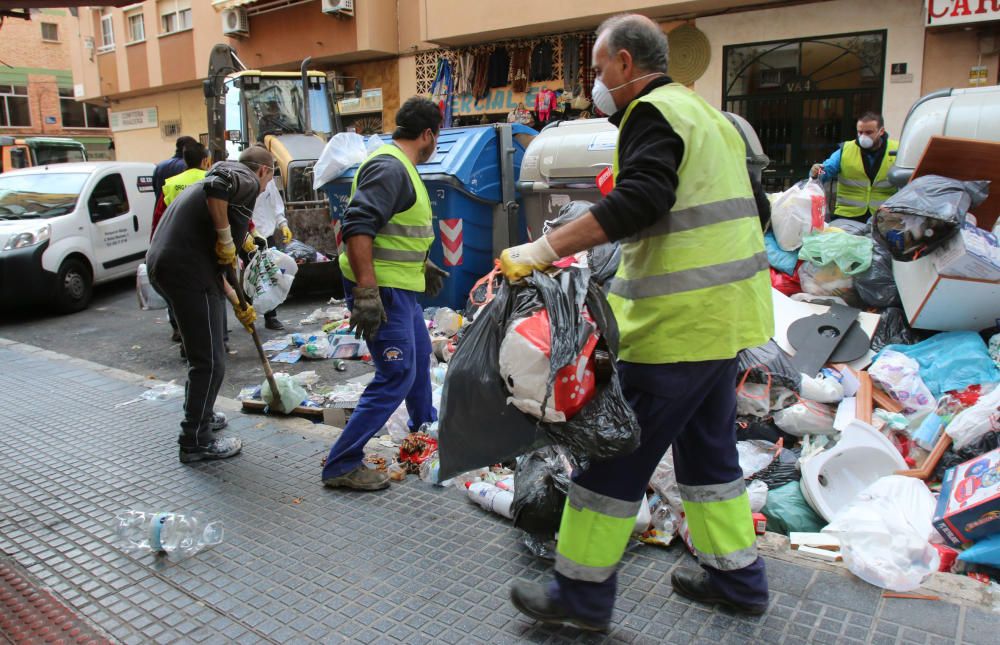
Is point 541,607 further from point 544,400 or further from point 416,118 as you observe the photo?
point 416,118

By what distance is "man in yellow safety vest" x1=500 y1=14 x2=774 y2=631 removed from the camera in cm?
204

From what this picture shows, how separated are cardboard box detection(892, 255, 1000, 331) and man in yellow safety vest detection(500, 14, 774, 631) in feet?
7.41

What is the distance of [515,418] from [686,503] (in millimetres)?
655

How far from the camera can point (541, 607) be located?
2.30 metres

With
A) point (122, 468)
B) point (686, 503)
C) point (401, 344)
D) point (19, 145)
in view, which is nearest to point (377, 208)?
point (401, 344)

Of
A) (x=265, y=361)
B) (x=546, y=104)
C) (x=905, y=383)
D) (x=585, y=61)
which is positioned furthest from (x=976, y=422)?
(x=585, y=61)

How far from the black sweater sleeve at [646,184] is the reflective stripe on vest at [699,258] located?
47 mm

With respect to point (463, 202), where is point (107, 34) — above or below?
above

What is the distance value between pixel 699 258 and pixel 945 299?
2645 millimetres

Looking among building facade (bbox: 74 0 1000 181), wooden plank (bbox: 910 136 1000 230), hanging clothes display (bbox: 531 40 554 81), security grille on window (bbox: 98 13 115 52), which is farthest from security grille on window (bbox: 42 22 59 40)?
wooden plank (bbox: 910 136 1000 230)

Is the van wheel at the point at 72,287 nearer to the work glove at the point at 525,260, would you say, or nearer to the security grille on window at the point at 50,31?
the work glove at the point at 525,260

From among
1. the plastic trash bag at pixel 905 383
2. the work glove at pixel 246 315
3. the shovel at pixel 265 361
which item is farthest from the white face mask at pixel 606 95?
the work glove at pixel 246 315

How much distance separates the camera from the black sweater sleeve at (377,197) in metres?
3.20

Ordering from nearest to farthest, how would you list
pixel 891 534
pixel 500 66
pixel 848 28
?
pixel 891 534 → pixel 848 28 → pixel 500 66
